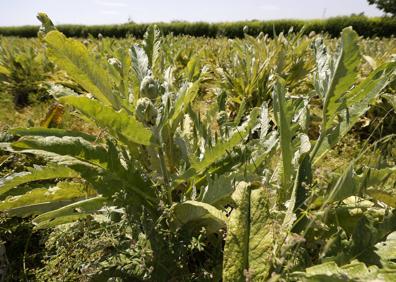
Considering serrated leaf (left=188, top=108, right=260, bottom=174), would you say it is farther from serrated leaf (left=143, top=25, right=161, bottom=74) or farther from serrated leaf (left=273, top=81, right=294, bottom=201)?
serrated leaf (left=143, top=25, right=161, bottom=74)

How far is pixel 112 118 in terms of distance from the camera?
1.03 m

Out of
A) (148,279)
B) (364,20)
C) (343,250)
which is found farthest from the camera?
(364,20)

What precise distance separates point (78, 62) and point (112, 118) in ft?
0.94

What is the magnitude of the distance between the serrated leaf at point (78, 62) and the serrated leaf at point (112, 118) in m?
0.21

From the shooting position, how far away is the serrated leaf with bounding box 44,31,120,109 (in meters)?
1.11

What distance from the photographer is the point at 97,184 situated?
121cm

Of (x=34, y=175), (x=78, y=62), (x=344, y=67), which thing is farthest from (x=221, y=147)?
(x=34, y=175)

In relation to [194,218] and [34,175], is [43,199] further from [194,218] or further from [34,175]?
[194,218]

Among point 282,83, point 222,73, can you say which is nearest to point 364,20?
point 222,73

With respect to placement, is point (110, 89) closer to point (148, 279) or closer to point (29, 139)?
point (29, 139)

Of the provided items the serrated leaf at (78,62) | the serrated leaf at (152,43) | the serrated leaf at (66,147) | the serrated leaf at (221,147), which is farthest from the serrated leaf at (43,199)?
the serrated leaf at (152,43)

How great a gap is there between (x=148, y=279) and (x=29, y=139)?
1.91ft

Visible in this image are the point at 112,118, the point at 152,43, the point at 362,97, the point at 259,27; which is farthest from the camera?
the point at 259,27

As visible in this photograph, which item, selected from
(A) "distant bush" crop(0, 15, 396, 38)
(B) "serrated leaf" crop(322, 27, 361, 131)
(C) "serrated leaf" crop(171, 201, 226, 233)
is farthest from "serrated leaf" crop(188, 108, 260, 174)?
(A) "distant bush" crop(0, 15, 396, 38)
